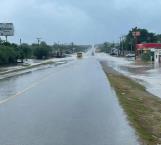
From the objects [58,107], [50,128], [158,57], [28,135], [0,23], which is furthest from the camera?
[0,23]

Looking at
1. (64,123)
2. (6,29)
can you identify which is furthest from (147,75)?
(6,29)

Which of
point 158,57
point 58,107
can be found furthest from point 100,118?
point 158,57

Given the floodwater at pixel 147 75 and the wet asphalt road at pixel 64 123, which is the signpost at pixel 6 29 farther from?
the wet asphalt road at pixel 64 123

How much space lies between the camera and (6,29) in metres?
128

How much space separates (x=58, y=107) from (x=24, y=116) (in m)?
3.08

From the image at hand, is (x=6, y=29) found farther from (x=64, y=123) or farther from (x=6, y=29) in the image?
(x=64, y=123)

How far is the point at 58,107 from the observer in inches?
744

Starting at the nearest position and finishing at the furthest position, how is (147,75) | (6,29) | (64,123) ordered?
(64,123)
(147,75)
(6,29)

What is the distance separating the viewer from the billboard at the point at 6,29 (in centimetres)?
12684

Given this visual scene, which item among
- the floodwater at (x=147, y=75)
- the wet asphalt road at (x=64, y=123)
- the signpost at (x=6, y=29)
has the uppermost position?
the signpost at (x=6, y=29)

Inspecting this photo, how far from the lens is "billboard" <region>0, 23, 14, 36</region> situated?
127m

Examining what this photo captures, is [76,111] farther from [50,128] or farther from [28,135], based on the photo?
[28,135]

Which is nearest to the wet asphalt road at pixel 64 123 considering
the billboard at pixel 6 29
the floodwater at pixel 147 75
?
the floodwater at pixel 147 75

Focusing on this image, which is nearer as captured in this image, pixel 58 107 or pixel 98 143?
pixel 98 143
